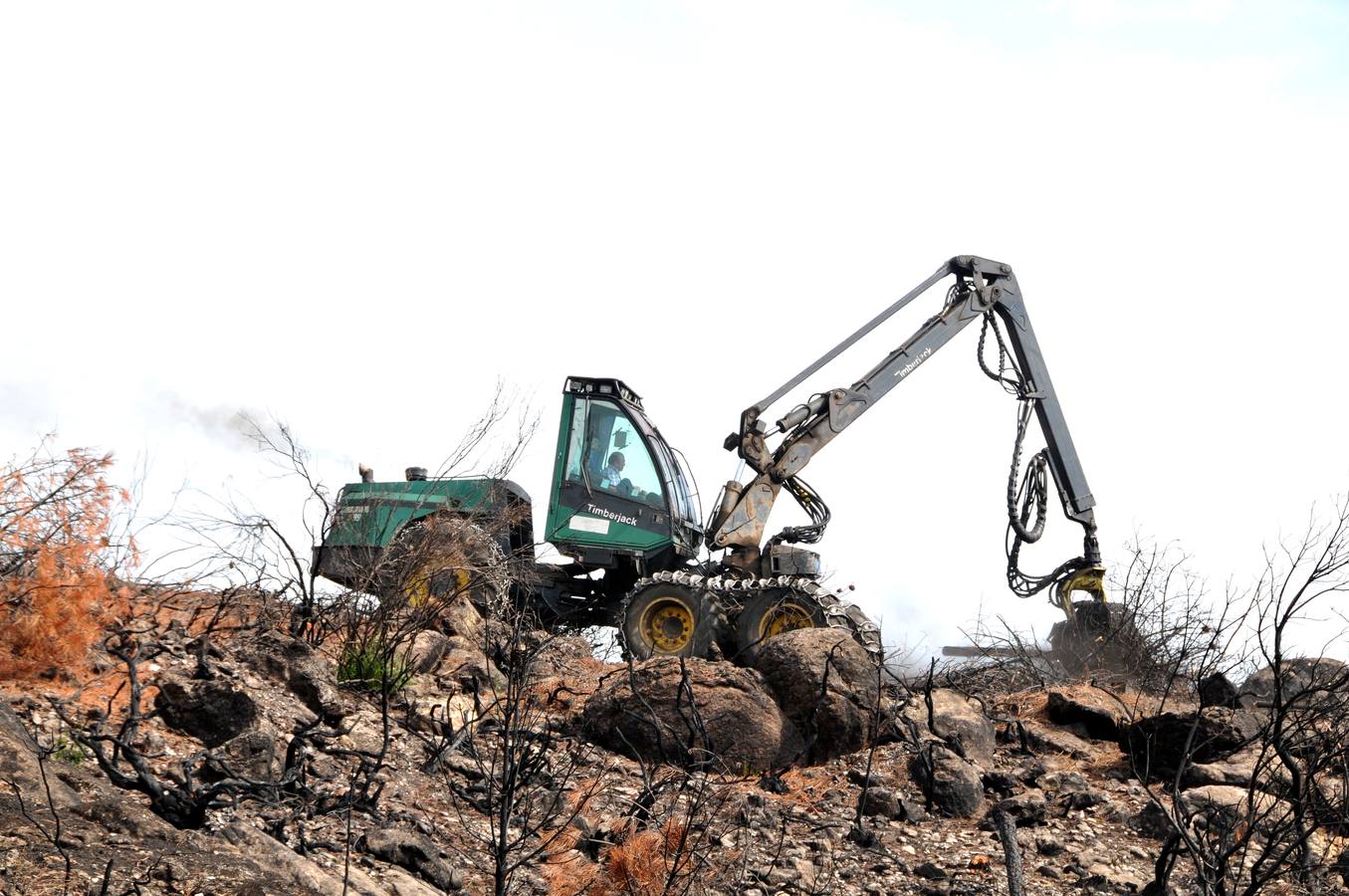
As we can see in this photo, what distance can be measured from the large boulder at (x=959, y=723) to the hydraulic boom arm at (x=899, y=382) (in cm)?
374

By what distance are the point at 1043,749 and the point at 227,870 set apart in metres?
6.58

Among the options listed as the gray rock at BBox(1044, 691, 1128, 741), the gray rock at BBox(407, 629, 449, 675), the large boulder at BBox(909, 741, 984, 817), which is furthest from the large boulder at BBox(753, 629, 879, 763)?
the gray rock at BBox(407, 629, 449, 675)

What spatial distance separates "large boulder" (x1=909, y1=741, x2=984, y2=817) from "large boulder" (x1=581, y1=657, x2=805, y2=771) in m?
0.88

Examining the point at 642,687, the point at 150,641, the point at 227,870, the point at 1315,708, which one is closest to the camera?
the point at 227,870

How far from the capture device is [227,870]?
5.01 metres

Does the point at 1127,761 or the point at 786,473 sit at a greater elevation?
the point at 786,473

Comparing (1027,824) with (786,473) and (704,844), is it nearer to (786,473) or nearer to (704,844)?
(704,844)

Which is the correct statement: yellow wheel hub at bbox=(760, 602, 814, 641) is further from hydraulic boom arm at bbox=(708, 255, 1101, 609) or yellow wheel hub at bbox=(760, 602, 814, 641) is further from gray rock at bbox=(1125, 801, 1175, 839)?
gray rock at bbox=(1125, 801, 1175, 839)

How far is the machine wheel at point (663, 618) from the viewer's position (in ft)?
40.2

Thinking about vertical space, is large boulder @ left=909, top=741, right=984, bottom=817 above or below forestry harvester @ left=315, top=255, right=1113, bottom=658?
below

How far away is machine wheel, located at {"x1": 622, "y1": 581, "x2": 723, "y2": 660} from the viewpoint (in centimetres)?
1227

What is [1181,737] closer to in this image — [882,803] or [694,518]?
[882,803]

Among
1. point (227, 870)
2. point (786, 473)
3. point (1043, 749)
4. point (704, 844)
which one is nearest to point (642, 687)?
point (704, 844)

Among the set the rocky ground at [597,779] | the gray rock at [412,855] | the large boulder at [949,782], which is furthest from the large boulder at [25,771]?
the large boulder at [949,782]
